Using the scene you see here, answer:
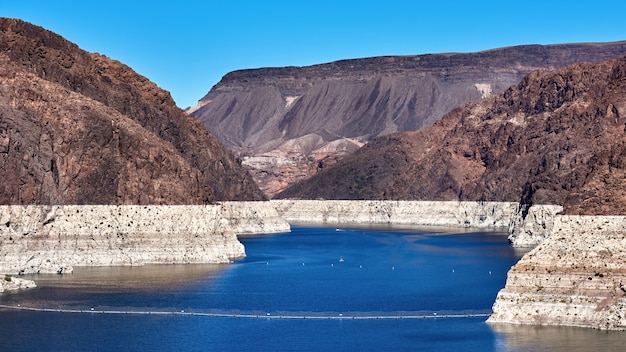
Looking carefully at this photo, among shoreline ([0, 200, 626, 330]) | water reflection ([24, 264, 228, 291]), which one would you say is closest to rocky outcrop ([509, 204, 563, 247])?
shoreline ([0, 200, 626, 330])

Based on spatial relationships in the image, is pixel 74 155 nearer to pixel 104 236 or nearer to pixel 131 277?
pixel 104 236

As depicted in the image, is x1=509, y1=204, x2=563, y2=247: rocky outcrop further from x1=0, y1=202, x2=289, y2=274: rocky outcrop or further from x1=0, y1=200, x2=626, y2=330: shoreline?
x1=0, y1=202, x2=289, y2=274: rocky outcrop

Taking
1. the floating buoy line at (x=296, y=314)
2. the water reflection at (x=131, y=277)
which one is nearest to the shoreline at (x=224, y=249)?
the water reflection at (x=131, y=277)

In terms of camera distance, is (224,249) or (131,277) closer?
(131,277)

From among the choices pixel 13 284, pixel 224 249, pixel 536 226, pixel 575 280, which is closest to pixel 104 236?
pixel 224 249

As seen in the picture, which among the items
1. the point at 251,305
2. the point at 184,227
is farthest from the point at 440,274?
the point at 251,305

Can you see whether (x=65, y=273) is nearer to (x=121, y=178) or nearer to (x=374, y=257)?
(x=121, y=178)
